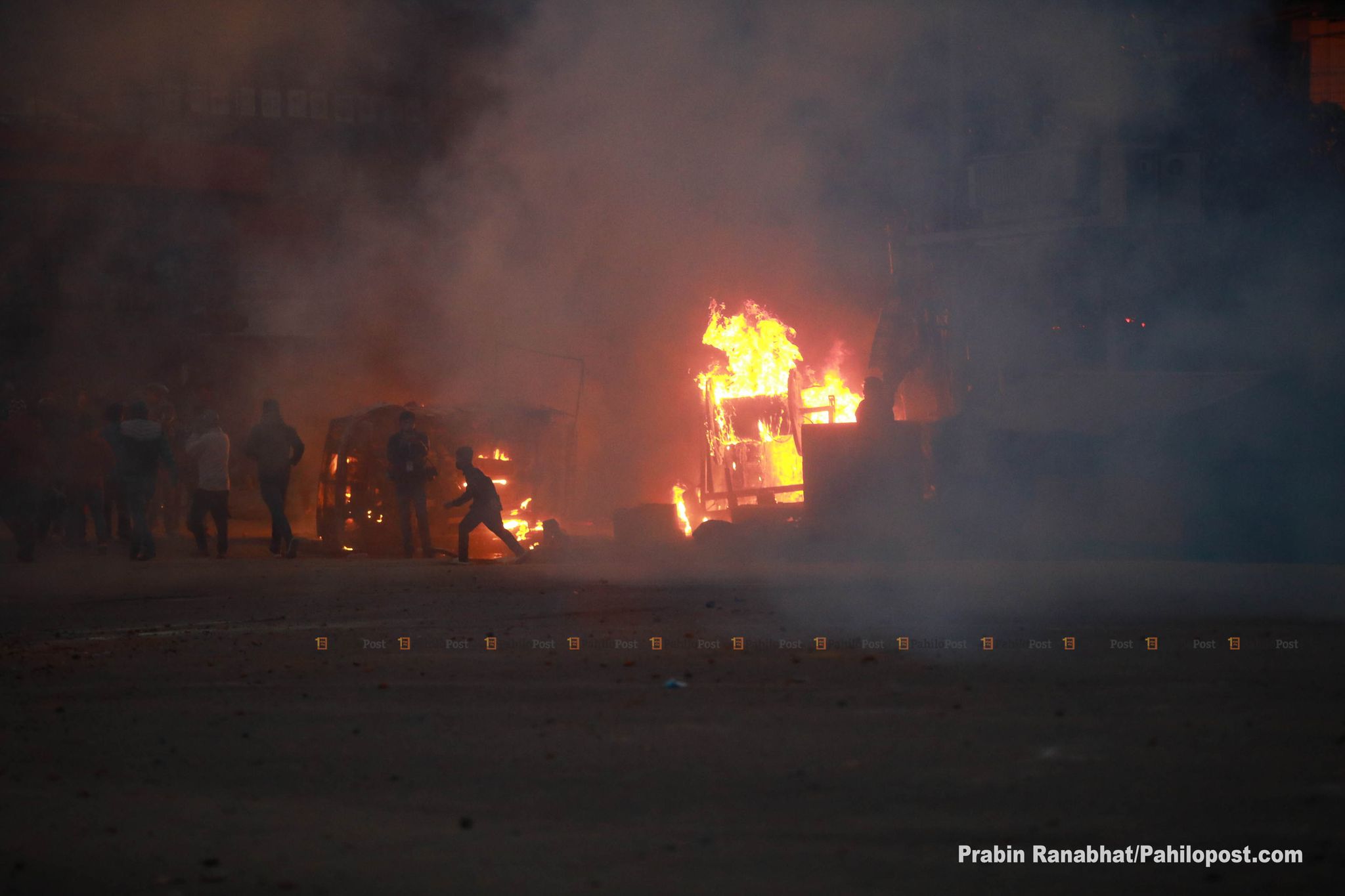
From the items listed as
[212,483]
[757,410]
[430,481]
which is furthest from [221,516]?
[757,410]

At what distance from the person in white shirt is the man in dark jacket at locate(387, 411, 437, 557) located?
129 cm

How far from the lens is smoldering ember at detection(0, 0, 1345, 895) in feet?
9.84

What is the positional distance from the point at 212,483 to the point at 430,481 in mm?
1968

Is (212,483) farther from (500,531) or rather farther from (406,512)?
(500,531)

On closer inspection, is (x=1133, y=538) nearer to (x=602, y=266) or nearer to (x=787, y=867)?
(x=787, y=867)

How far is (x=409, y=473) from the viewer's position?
9.98 metres

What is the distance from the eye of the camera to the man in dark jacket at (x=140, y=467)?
9.31 meters

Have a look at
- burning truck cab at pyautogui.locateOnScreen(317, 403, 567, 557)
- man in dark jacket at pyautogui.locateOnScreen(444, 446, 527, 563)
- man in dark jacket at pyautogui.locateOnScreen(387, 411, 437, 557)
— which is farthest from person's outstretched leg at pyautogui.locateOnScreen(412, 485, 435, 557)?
burning truck cab at pyautogui.locateOnScreen(317, 403, 567, 557)

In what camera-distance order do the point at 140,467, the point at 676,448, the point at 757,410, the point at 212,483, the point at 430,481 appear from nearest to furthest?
the point at 140,467 < the point at 212,483 < the point at 430,481 < the point at 757,410 < the point at 676,448

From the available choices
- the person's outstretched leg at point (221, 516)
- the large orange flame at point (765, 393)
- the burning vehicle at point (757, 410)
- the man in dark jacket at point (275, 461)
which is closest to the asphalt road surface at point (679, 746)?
the person's outstretched leg at point (221, 516)

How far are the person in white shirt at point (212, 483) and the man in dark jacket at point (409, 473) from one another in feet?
4.24

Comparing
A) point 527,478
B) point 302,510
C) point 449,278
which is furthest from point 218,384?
point 527,478

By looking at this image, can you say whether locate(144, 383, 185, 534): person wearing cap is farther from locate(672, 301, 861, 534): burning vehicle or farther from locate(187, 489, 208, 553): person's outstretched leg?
locate(672, 301, 861, 534): burning vehicle

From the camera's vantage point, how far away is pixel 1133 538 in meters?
9.23
